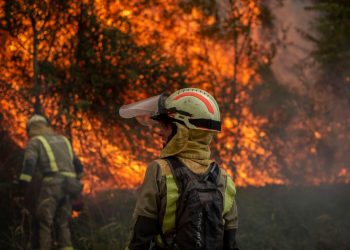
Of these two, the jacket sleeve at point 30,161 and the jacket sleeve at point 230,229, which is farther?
the jacket sleeve at point 30,161

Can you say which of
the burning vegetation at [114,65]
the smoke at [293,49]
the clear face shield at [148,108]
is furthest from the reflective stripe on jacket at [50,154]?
the smoke at [293,49]

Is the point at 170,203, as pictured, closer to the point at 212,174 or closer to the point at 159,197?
the point at 159,197

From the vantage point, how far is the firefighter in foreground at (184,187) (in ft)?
9.71

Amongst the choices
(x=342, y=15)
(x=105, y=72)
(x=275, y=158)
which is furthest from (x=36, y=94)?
(x=275, y=158)

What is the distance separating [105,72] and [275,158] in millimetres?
8333

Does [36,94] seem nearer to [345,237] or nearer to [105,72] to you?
[105,72]

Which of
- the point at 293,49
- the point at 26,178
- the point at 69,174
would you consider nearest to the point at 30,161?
the point at 26,178

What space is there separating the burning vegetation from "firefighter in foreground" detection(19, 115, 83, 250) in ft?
5.21

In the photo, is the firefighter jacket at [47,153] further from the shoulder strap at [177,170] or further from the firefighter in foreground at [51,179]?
the shoulder strap at [177,170]

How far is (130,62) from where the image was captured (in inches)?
365

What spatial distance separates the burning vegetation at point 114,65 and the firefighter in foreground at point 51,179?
1.59 meters

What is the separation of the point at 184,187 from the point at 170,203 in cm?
13

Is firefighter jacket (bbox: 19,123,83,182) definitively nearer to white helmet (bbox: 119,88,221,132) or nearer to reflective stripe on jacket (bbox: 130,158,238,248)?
white helmet (bbox: 119,88,221,132)

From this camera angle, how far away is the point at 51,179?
6973 mm
